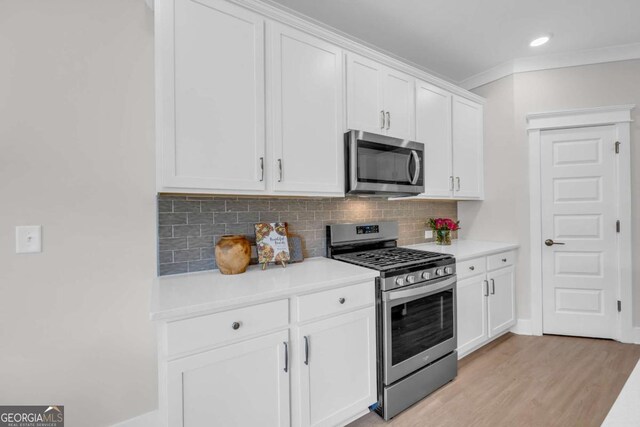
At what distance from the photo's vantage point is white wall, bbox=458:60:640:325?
9.28 ft

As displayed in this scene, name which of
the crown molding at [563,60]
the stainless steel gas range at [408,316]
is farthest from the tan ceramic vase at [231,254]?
the crown molding at [563,60]

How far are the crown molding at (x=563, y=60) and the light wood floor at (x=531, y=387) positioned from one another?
275cm

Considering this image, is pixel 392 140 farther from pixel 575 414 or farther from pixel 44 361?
pixel 44 361

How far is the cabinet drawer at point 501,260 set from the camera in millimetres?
2745

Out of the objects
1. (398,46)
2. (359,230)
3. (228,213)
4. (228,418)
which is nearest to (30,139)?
(228,213)

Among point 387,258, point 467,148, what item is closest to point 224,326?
point 387,258

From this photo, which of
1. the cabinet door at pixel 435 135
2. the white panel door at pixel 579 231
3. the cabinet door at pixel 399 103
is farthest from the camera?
the white panel door at pixel 579 231

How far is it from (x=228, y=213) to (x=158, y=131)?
657mm

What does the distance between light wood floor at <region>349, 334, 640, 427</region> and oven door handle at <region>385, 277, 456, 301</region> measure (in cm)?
75

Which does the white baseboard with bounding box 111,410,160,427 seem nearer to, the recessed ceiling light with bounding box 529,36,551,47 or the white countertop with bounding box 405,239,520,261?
the white countertop with bounding box 405,239,520,261

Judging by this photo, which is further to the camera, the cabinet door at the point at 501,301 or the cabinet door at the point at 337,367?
the cabinet door at the point at 501,301

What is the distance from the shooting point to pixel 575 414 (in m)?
1.88

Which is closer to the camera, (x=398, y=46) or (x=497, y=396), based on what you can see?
(x=497, y=396)

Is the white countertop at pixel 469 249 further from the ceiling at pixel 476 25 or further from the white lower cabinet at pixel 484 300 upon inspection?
the ceiling at pixel 476 25
